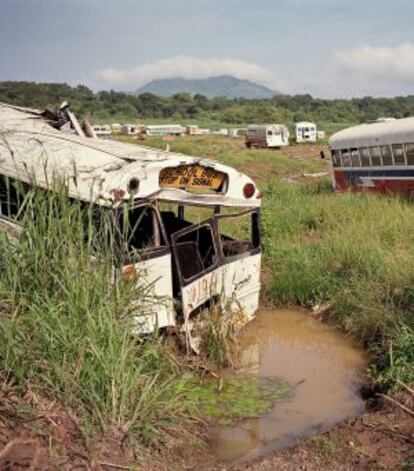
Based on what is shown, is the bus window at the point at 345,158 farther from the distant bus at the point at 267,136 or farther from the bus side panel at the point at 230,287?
the distant bus at the point at 267,136

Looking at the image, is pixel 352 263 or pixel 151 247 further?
pixel 352 263

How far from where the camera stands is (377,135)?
61.9ft

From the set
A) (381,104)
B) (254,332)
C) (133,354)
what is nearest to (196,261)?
(254,332)

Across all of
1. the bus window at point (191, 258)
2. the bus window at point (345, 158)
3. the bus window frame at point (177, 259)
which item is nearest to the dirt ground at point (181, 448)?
the bus window frame at point (177, 259)

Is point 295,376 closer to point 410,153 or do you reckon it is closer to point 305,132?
point 410,153

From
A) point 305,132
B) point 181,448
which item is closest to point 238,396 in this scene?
point 181,448

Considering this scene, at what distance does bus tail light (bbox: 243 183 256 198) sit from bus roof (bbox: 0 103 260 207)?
0.04 m

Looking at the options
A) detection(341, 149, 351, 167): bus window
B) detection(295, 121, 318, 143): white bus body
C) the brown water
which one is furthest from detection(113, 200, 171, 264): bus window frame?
detection(295, 121, 318, 143): white bus body

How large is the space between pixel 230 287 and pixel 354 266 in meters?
2.90

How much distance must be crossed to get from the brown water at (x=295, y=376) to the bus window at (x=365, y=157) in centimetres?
1069

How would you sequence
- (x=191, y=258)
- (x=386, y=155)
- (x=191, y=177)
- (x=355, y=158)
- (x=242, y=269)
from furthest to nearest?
(x=355, y=158)
(x=386, y=155)
(x=242, y=269)
(x=191, y=258)
(x=191, y=177)

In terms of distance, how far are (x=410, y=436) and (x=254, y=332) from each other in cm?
414

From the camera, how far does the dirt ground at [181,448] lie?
14.6 ft

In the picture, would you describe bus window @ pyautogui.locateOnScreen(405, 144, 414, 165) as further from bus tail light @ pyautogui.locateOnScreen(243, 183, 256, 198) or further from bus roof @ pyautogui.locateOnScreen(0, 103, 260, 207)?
bus tail light @ pyautogui.locateOnScreen(243, 183, 256, 198)
